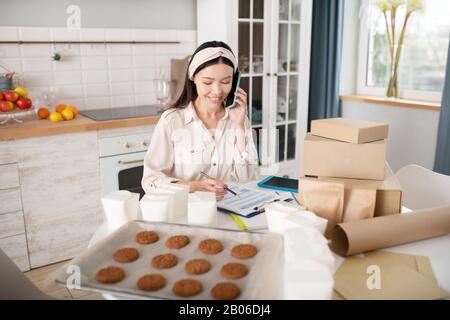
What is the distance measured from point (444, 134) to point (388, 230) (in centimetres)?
195

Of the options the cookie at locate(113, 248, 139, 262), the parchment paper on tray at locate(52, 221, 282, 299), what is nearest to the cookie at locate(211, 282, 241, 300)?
the parchment paper on tray at locate(52, 221, 282, 299)

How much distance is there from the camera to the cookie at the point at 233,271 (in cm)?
93

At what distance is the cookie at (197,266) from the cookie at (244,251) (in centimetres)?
7

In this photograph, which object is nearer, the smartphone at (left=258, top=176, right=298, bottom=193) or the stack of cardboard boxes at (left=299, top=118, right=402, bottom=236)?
the stack of cardboard boxes at (left=299, top=118, right=402, bottom=236)

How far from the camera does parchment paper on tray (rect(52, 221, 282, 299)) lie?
2.90ft

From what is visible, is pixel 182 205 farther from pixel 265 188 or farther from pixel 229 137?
pixel 229 137

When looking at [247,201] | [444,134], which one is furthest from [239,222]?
[444,134]

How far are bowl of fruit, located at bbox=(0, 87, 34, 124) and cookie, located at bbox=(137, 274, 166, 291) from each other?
194cm

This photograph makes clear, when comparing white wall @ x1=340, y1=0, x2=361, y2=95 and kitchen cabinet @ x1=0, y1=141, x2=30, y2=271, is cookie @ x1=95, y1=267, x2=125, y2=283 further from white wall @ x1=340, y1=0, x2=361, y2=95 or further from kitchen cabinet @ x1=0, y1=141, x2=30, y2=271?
white wall @ x1=340, y1=0, x2=361, y2=95

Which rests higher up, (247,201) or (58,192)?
(247,201)

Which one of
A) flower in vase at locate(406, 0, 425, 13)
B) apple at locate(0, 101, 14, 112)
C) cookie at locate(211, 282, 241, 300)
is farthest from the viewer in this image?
flower in vase at locate(406, 0, 425, 13)

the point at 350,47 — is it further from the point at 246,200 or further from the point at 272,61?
the point at 246,200

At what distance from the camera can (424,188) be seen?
1.81m

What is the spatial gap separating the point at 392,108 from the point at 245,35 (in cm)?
128
